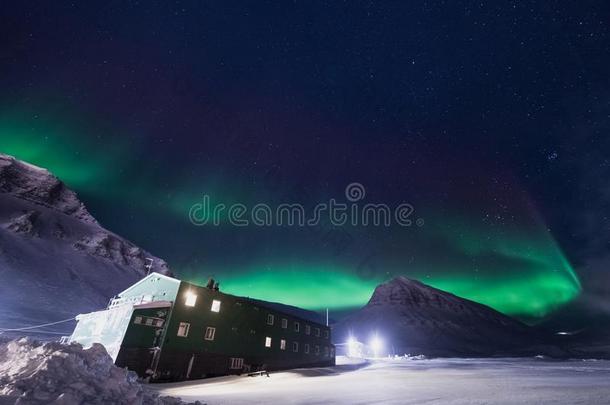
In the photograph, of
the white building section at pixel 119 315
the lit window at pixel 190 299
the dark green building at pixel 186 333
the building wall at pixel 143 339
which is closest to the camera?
the building wall at pixel 143 339

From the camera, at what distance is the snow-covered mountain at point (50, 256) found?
75938 millimetres

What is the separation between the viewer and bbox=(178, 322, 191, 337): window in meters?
32.1

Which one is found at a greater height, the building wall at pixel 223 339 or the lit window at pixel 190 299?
the lit window at pixel 190 299

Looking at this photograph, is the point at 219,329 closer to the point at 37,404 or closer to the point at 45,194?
the point at 37,404

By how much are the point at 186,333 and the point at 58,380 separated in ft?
77.6

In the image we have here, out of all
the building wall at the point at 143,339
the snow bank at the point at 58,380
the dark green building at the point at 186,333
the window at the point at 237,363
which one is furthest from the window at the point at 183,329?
the snow bank at the point at 58,380

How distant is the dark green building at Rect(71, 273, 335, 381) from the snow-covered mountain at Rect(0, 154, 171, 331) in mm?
42051

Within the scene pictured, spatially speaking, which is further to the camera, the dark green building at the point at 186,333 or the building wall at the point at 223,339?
the building wall at the point at 223,339

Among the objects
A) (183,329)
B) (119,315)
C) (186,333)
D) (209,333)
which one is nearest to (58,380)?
(183,329)

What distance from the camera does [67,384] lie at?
A: 10.3 meters

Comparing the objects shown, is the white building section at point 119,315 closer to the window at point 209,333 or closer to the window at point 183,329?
the window at point 183,329

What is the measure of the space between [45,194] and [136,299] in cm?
18818

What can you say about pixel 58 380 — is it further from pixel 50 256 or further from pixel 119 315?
pixel 50 256

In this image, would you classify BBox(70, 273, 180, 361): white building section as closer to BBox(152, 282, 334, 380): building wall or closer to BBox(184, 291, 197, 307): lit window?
BBox(184, 291, 197, 307): lit window
